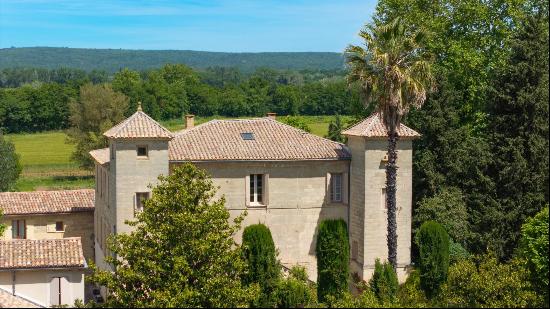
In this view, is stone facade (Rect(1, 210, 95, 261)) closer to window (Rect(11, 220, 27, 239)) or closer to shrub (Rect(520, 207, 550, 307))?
window (Rect(11, 220, 27, 239))

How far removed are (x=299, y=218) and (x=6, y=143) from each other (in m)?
39.8

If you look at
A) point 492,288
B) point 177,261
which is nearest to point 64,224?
point 177,261

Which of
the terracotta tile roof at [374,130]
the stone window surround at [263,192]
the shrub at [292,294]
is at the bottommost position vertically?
the shrub at [292,294]

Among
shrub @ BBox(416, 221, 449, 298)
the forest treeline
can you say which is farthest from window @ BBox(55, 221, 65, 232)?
the forest treeline

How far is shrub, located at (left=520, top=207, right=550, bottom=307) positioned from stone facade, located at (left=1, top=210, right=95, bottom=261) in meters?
23.7

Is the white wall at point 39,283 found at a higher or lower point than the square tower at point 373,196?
lower

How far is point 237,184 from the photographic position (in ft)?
127

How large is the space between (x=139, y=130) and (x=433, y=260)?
45.5 ft

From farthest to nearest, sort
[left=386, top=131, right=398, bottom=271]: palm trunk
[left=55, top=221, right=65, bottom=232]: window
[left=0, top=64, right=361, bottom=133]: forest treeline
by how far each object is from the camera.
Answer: [left=0, top=64, right=361, bottom=133]: forest treeline < [left=55, top=221, right=65, bottom=232]: window < [left=386, top=131, right=398, bottom=271]: palm trunk

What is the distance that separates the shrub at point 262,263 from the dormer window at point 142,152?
19.5ft

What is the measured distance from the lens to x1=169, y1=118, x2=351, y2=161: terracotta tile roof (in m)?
38.5

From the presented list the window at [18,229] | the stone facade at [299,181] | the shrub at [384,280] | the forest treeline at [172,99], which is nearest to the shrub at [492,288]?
the shrub at [384,280]

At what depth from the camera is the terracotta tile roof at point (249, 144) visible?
1517 inches

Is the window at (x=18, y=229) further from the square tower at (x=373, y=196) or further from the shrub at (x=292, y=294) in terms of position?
the square tower at (x=373, y=196)
